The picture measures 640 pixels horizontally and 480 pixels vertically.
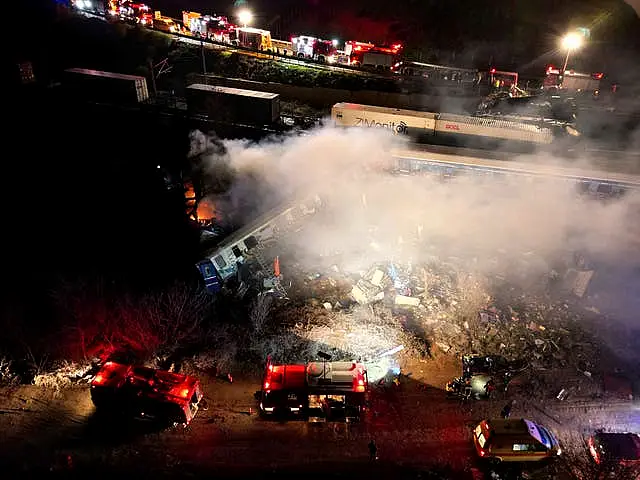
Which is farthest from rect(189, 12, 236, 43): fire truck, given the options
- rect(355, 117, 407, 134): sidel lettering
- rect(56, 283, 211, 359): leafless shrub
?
rect(56, 283, 211, 359): leafless shrub

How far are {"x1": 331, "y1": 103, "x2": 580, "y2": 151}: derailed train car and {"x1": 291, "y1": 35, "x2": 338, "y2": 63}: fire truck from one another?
1006 centimetres

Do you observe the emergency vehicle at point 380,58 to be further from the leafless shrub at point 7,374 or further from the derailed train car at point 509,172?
the leafless shrub at point 7,374

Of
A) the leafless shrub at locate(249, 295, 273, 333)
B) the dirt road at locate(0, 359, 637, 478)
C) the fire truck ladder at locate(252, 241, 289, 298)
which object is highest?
the fire truck ladder at locate(252, 241, 289, 298)

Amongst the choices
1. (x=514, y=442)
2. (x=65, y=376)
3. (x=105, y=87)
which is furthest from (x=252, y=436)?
(x=105, y=87)

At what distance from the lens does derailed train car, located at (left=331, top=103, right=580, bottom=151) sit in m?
18.0

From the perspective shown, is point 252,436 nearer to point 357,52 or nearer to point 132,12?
point 357,52

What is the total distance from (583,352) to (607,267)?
4.70 meters

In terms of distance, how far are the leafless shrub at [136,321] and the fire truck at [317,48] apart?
66.7 feet

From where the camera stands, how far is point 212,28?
31031mm

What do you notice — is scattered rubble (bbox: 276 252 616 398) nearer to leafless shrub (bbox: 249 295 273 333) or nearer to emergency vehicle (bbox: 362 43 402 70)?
leafless shrub (bbox: 249 295 273 333)

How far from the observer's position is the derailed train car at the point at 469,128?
17953 mm

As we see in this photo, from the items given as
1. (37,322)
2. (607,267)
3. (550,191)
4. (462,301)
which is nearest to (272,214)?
(462,301)

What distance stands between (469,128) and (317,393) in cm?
1374

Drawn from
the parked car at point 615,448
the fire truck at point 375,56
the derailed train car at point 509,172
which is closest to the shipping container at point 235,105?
the derailed train car at point 509,172
